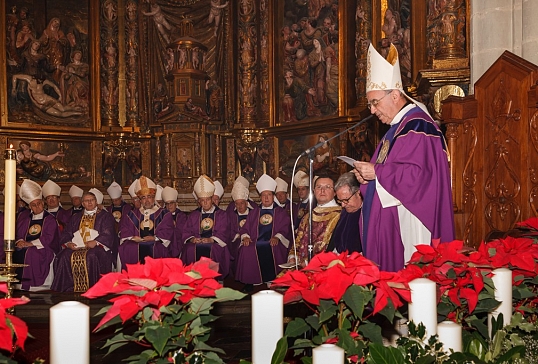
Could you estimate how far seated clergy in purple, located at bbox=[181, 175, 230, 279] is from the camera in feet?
33.0

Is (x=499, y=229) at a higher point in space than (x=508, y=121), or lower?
lower

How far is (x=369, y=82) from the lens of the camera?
4543 millimetres

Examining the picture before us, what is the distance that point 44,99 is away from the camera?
45.2 ft

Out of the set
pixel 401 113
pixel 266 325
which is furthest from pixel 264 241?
pixel 266 325

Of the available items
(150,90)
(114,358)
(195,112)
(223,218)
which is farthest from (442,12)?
(150,90)

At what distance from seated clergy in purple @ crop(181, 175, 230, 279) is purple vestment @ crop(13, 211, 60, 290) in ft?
6.48

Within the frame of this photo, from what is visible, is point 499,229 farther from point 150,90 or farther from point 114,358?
point 150,90

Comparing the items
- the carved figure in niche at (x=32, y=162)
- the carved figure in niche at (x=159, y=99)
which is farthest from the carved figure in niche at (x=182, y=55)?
the carved figure in niche at (x=32, y=162)

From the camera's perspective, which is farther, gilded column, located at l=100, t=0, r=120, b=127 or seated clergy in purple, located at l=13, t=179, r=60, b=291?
gilded column, located at l=100, t=0, r=120, b=127

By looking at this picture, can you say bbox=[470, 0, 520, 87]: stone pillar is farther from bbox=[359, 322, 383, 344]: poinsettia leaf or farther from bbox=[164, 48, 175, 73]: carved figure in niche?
bbox=[164, 48, 175, 73]: carved figure in niche

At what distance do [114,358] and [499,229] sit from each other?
3.40 m

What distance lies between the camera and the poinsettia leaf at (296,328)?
1.85 m

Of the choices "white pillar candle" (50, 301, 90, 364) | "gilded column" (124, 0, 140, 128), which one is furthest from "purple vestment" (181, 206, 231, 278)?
"white pillar candle" (50, 301, 90, 364)

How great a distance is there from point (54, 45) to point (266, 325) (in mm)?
13511
